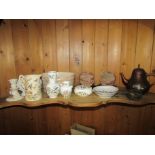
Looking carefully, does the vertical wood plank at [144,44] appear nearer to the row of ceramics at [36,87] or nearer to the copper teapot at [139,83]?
the copper teapot at [139,83]

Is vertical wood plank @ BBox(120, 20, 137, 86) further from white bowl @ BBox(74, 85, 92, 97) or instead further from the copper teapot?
white bowl @ BBox(74, 85, 92, 97)

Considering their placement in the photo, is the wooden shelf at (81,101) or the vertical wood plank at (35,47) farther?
the vertical wood plank at (35,47)

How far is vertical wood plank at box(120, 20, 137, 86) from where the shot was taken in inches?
44.2

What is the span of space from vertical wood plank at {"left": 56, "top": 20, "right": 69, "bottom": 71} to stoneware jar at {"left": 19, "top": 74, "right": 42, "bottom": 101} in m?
0.26

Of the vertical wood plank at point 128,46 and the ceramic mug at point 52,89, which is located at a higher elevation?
the vertical wood plank at point 128,46

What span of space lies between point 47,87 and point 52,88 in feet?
0.11

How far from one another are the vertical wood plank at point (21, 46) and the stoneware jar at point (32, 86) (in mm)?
182

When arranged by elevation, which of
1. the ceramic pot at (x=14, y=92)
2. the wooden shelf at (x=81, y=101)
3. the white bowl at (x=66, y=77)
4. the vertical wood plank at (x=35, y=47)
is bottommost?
the wooden shelf at (x=81, y=101)

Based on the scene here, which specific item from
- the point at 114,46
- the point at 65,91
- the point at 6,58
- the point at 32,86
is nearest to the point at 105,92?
the point at 65,91

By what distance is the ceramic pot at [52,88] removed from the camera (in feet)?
3.26

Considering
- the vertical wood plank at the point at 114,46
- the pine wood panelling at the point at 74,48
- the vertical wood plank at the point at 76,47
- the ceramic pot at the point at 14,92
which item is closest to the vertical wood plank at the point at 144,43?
the pine wood panelling at the point at 74,48
